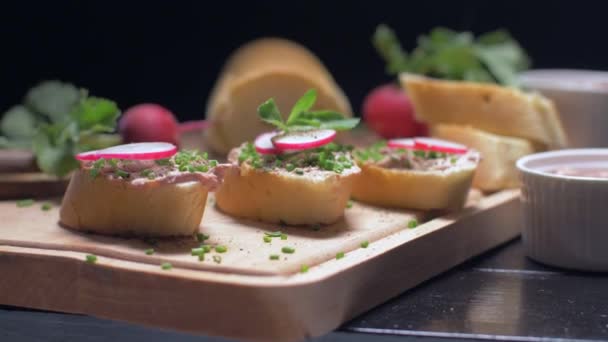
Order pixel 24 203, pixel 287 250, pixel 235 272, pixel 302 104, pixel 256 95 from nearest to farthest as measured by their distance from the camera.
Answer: pixel 235 272 → pixel 287 250 → pixel 302 104 → pixel 24 203 → pixel 256 95

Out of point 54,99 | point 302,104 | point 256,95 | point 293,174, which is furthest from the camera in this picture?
point 256,95

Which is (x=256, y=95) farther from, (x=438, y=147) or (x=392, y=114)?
(x=438, y=147)

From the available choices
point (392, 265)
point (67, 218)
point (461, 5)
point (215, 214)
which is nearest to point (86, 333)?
point (67, 218)

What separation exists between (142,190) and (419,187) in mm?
683

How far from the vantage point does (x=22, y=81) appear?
3309mm

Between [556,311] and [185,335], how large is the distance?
722 mm

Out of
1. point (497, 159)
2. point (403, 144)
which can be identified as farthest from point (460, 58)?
point (403, 144)

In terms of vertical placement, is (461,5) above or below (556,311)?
above

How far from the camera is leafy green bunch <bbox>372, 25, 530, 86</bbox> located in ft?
9.00

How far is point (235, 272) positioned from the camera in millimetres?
1647

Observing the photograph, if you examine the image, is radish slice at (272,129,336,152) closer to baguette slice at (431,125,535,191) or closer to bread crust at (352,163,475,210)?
bread crust at (352,163,475,210)

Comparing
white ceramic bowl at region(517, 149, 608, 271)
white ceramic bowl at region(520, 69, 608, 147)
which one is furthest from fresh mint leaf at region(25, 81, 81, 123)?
white ceramic bowl at region(520, 69, 608, 147)

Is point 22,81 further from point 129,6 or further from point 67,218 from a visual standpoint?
point 67,218

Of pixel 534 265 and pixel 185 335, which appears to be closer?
pixel 185 335
